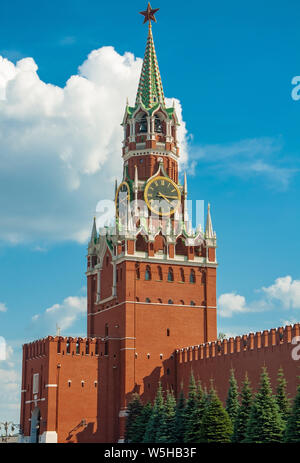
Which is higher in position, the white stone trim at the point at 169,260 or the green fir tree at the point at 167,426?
the white stone trim at the point at 169,260

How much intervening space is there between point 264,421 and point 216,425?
409 cm

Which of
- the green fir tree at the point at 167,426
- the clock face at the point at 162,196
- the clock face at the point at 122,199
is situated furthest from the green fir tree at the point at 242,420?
the clock face at the point at 122,199

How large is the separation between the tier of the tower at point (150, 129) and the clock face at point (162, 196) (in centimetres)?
116

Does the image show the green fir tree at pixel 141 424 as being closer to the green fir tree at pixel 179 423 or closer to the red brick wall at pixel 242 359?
the red brick wall at pixel 242 359

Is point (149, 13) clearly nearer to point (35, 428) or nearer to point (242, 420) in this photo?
point (35, 428)

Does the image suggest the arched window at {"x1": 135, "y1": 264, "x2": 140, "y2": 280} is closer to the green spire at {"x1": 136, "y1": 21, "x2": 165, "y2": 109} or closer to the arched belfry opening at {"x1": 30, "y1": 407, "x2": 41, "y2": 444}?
the arched belfry opening at {"x1": 30, "y1": 407, "x2": 41, "y2": 444}

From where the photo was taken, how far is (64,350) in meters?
61.0

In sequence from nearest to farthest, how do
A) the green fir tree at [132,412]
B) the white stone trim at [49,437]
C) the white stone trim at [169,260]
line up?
the white stone trim at [49,437], the green fir tree at [132,412], the white stone trim at [169,260]

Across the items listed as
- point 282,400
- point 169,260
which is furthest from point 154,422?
point 169,260

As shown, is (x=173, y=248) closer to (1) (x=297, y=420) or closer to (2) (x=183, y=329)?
(2) (x=183, y=329)

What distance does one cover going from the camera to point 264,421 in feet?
141

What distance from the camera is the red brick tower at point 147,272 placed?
2461 inches

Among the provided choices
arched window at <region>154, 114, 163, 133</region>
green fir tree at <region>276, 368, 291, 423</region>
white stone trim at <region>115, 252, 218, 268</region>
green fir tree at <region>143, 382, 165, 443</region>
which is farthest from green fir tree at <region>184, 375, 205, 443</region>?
arched window at <region>154, 114, 163, 133</region>
